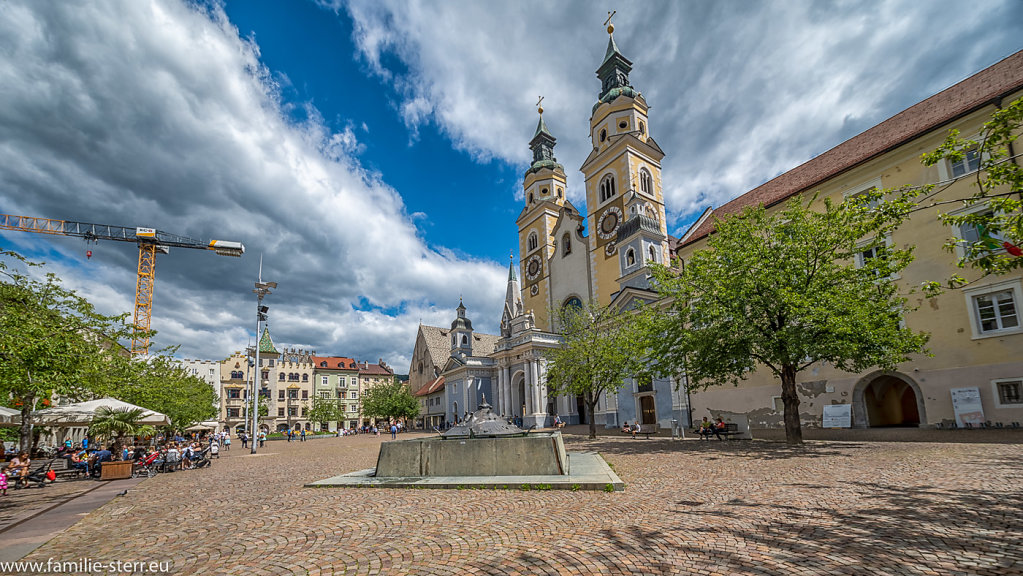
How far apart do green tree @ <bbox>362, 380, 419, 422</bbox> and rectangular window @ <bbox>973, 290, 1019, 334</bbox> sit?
5590 centimetres

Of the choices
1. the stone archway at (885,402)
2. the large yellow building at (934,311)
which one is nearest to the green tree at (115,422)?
the large yellow building at (934,311)

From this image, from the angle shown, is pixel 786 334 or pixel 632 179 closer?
pixel 786 334

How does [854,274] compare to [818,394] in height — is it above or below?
above

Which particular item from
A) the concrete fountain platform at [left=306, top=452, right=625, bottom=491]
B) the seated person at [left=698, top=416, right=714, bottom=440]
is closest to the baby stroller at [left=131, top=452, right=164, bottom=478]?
the concrete fountain platform at [left=306, top=452, right=625, bottom=491]

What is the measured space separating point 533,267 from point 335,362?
47770 mm

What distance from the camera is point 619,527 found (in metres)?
6.62

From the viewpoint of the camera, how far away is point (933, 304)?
20828 mm

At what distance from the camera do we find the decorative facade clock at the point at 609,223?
45.3 m

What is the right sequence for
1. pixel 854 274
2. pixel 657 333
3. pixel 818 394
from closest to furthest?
1. pixel 854 274
2. pixel 657 333
3. pixel 818 394

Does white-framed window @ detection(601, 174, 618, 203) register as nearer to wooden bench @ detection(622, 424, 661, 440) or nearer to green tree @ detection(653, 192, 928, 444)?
wooden bench @ detection(622, 424, 661, 440)

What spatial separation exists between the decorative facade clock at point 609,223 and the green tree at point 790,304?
25946mm

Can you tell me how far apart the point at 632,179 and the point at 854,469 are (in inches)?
1478

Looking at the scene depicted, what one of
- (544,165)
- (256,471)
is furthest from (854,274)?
(544,165)

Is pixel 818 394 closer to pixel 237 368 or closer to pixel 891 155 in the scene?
pixel 891 155
